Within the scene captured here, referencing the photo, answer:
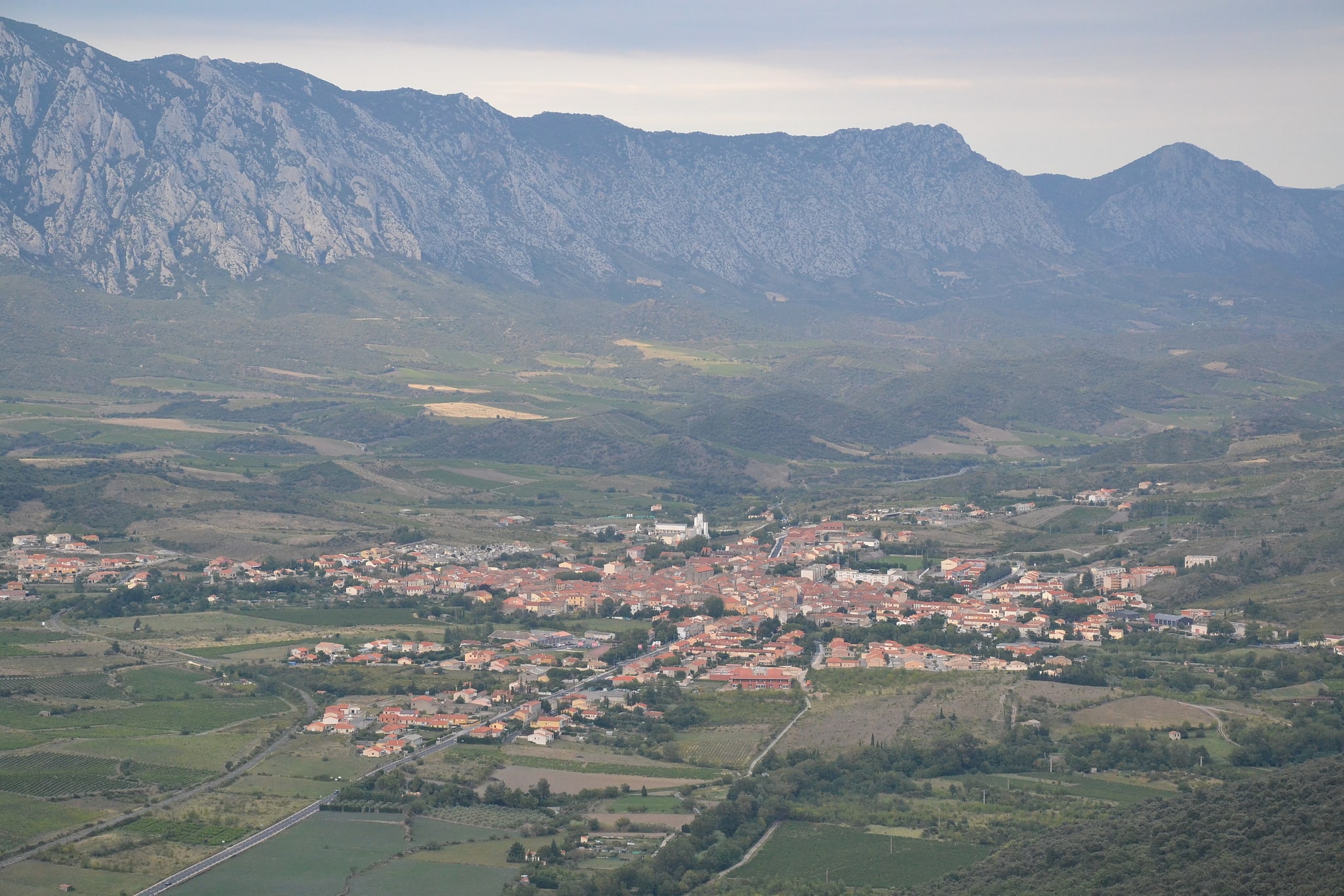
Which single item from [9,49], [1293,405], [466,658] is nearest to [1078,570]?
[466,658]

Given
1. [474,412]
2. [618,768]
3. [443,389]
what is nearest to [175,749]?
[618,768]

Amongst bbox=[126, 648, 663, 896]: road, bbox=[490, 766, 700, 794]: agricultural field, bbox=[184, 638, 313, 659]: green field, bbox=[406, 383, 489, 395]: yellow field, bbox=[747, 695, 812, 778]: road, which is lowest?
bbox=[184, 638, 313, 659]: green field

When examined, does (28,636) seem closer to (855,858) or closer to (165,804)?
(165,804)

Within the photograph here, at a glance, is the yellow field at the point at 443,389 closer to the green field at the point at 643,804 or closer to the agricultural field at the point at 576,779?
the agricultural field at the point at 576,779

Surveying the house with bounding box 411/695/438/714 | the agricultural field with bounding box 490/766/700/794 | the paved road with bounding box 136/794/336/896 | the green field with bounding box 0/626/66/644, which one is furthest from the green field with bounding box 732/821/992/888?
the green field with bounding box 0/626/66/644

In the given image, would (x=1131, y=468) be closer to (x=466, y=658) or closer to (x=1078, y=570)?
(x=1078, y=570)

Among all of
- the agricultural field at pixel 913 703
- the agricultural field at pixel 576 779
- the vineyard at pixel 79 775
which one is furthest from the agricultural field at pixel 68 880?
the agricultural field at pixel 913 703

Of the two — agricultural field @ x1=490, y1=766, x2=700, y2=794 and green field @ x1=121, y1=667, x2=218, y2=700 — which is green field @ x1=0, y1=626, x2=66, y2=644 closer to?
green field @ x1=121, y1=667, x2=218, y2=700
